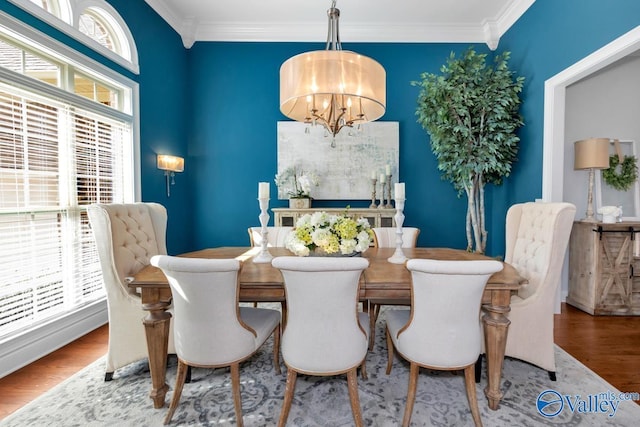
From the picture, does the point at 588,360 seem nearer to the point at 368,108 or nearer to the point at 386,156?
the point at 368,108

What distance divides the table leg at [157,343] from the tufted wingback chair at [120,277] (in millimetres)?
279

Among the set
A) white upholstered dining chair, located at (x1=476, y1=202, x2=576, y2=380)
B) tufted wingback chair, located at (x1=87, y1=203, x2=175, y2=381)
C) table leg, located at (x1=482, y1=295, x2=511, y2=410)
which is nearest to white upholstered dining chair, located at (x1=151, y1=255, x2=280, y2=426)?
tufted wingback chair, located at (x1=87, y1=203, x2=175, y2=381)

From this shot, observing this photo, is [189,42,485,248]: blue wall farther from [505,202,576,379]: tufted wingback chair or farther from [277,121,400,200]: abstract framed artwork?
[505,202,576,379]: tufted wingback chair

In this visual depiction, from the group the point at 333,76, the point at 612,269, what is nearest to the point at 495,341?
the point at 333,76

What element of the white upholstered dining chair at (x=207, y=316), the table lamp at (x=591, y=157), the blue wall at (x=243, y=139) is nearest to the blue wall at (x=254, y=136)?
the blue wall at (x=243, y=139)

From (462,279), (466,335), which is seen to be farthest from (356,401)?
(462,279)

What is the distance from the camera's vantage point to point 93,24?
2.77m

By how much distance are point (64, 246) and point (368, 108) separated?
2756 mm

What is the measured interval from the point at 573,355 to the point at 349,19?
421cm

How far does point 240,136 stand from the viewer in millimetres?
4160

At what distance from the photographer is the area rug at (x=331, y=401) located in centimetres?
155

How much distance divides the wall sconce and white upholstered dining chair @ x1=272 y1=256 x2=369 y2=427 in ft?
9.49

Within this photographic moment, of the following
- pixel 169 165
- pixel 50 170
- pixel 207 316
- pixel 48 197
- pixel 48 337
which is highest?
pixel 169 165

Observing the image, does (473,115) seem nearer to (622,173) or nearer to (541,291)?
(622,173)
